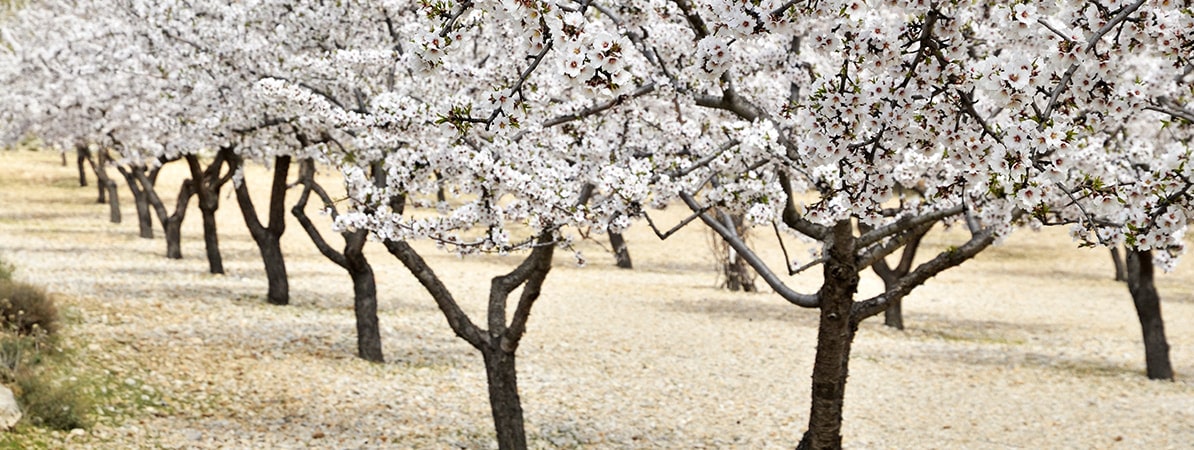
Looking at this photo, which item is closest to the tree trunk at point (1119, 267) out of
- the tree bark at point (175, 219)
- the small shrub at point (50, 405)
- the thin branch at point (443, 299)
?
the tree bark at point (175, 219)

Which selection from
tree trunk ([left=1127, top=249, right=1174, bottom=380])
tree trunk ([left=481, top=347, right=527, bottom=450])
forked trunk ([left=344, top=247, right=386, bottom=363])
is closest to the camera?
tree trunk ([left=481, top=347, right=527, bottom=450])

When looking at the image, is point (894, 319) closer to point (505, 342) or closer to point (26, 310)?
point (505, 342)

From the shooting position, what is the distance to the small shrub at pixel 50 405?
28.9 feet

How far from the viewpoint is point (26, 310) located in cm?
1114

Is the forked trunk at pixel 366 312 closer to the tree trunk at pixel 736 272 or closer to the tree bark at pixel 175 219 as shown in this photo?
the tree bark at pixel 175 219

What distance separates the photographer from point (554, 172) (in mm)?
8086

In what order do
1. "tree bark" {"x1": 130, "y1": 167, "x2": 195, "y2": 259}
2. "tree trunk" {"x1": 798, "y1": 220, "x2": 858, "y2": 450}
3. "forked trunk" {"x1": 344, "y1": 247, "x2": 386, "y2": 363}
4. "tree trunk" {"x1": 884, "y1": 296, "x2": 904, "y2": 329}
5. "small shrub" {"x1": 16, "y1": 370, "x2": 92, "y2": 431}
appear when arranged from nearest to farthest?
1. "tree trunk" {"x1": 798, "y1": 220, "x2": 858, "y2": 450}
2. "small shrub" {"x1": 16, "y1": 370, "x2": 92, "y2": 431}
3. "forked trunk" {"x1": 344, "y1": 247, "x2": 386, "y2": 363}
4. "tree trunk" {"x1": 884, "y1": 296, "x2": 904, "y2": 329}
5. "tree bark" {"x1": 130, "y1": 167, "x2": 195, "y2": 259}

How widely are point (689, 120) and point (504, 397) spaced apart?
10.5 ft

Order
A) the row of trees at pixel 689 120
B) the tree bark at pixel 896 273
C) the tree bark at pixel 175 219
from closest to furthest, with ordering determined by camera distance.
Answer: the row of trees at pixel 689 120 < the tree bark at pixel 896 273 < the tree bark at pixel 175 219

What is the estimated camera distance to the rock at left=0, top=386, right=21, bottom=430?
8.41 metres

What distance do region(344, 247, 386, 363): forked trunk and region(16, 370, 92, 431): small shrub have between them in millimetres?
4235

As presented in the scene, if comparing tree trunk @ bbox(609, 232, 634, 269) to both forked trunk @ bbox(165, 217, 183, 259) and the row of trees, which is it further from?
the row of trees

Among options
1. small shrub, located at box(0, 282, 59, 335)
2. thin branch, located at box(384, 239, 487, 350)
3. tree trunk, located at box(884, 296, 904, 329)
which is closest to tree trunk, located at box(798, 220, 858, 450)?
thin branch, located at box(384, 239, 487, 350)

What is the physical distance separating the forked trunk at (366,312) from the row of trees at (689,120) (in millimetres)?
36
